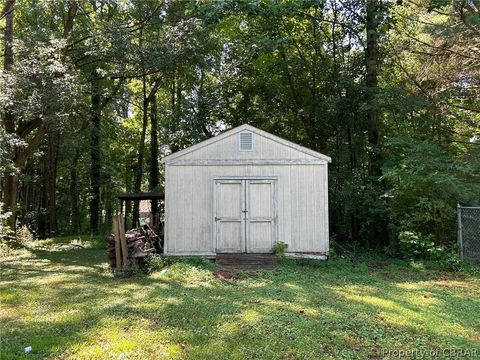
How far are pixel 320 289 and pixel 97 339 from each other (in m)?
3.83

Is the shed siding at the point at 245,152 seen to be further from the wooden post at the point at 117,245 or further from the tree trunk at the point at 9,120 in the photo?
the tree trunk at the point at 9,120

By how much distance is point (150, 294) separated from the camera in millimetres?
6172

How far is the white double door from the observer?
9.48 meters

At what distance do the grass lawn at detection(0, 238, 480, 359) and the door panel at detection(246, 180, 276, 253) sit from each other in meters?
1.32

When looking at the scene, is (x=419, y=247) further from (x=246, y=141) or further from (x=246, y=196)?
(x=246, y=141)

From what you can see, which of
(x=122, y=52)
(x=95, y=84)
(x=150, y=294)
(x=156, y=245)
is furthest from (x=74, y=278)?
(x=95, y=84)

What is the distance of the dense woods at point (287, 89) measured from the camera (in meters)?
9.55

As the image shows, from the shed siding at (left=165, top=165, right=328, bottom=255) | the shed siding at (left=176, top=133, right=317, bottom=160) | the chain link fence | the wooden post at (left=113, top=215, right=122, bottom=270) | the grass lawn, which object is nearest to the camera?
the grass lawn

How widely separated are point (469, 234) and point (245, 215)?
5288 millimetres

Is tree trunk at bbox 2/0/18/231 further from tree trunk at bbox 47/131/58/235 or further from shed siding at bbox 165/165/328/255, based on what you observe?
shed siding at bbox 165/165/328/255

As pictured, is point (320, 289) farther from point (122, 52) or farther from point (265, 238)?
point (122, 52)

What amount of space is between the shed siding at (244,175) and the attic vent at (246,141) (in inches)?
5.4

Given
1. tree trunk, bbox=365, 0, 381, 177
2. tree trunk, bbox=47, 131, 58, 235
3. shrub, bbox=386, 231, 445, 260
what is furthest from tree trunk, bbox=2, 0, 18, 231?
shrub, bbox=386, 231, 445, 260

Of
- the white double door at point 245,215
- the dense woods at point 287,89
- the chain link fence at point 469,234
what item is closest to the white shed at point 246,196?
the white double door at point 245,215
